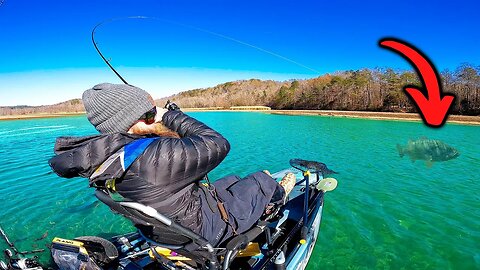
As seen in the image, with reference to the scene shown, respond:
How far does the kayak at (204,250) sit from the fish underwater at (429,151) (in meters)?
10.7

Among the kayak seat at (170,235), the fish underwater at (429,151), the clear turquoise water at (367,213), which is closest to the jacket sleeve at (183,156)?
the kayak seat at (170,235)

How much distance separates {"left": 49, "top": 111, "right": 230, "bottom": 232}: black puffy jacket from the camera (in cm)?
198

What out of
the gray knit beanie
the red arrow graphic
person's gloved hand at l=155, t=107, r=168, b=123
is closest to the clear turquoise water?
the red arrow graphic

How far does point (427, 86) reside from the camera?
530cm

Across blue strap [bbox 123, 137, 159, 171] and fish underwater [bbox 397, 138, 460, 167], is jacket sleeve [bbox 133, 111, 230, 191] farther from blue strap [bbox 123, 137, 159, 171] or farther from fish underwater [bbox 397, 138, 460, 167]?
fish underwater [bbox 397, 138, 460, 167]

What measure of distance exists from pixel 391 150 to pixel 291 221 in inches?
564

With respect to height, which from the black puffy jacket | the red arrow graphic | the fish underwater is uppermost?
the red arrow graphic

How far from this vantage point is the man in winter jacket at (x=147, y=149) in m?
1.99

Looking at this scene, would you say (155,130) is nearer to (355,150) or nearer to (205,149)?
(205,149)

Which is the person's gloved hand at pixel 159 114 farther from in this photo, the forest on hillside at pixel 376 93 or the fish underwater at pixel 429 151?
the forest on hillside at pixel 376 93

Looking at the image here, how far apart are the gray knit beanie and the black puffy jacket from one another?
94 mm

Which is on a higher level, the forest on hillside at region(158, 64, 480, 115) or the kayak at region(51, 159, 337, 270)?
the forest on hillside at region(158, 64, 480, 115)

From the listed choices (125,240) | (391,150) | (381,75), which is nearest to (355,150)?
(391,150)

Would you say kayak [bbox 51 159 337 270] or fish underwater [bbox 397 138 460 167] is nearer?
kayak [bbox 51 159 337 270]
